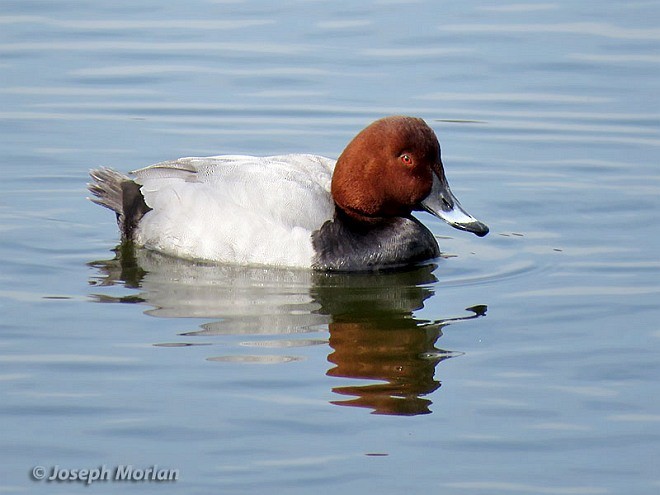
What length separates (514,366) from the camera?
6.65m

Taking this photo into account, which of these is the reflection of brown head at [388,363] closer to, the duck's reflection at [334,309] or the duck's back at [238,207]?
the duck's reflection at [334,309]

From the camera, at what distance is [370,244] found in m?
8.49

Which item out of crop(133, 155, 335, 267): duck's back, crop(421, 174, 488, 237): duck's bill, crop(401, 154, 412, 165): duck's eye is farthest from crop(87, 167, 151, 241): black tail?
crop(421, 174, 488, 237): duck's bill

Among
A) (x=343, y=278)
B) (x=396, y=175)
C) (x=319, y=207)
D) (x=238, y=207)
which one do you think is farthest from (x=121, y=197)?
(x=396, y=175)

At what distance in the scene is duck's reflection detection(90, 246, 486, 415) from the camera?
6500 millimetres

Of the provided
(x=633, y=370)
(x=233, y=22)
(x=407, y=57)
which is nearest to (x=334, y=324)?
(x=633, y=370)

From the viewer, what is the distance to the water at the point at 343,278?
568 cm

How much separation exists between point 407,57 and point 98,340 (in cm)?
629

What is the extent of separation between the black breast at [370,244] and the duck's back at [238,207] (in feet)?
0.24

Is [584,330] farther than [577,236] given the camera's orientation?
No

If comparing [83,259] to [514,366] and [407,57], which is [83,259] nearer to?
[514,366]

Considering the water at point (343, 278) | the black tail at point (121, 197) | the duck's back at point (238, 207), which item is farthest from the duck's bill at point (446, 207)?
the black tail at point (121, 197)

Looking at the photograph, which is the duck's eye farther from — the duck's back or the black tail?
the black tail

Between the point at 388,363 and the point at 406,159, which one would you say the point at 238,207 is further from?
the point at 388,363
